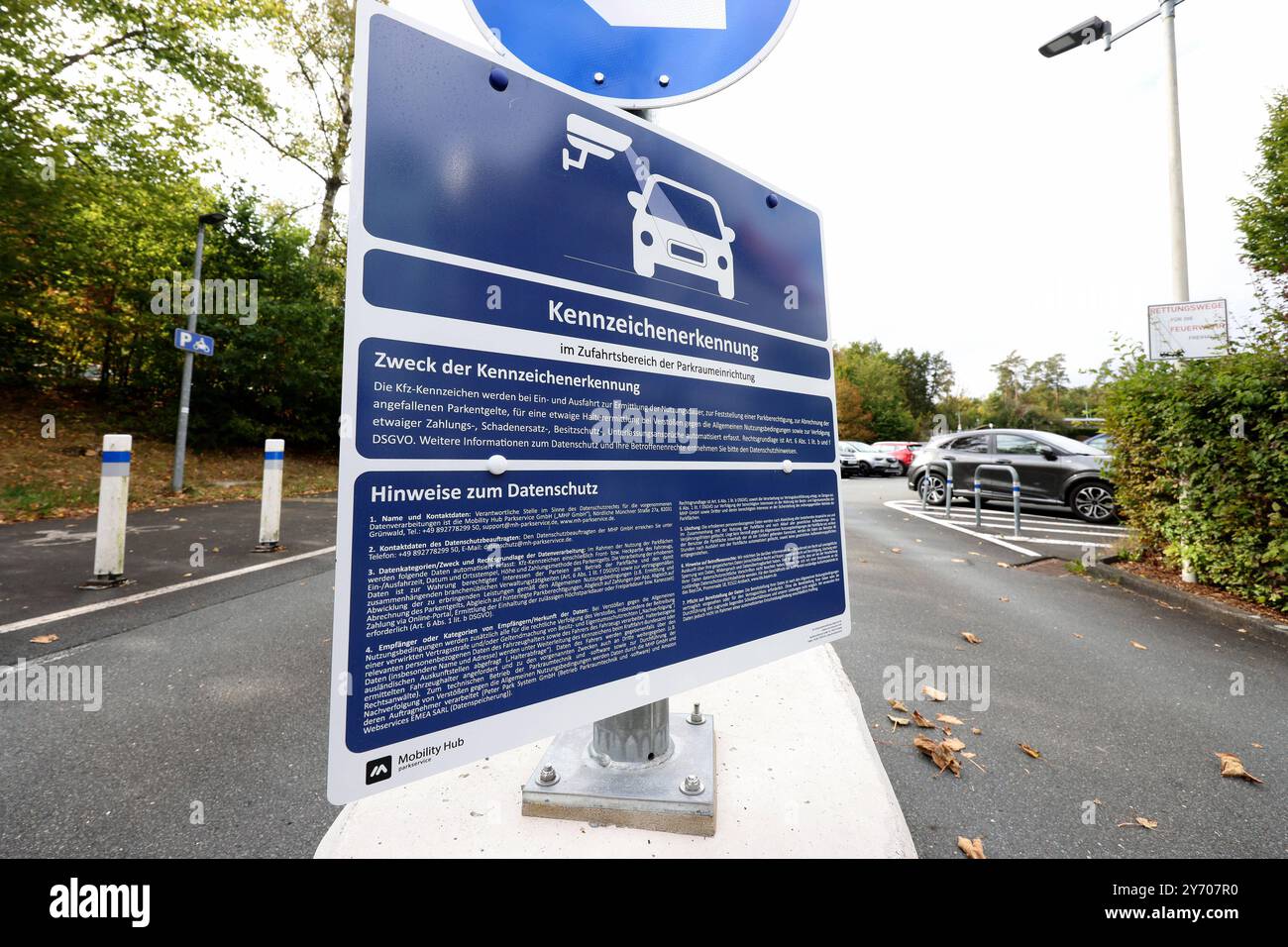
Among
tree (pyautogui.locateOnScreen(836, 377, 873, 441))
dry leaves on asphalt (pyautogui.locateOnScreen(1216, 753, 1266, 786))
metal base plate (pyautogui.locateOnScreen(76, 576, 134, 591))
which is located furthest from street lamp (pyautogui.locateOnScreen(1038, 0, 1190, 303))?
tree (pyautogui.locateOnScreen(836, 377, 873, 441))

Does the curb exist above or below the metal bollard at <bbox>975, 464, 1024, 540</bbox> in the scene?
below

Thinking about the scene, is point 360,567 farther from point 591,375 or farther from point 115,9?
point 115,9

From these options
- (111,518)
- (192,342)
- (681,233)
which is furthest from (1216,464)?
(192,342)

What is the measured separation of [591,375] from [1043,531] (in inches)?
393

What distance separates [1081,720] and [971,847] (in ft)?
4.81

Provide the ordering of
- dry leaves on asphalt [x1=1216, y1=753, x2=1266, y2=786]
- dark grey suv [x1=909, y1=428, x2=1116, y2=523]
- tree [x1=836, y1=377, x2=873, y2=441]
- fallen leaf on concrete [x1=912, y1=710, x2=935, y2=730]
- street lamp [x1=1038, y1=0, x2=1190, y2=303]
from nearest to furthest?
dry leaves on asphalt [x1=1216, y1=753, x2=1266, y2=786] → fallen leaf on concrete [x1=912, y1=710, x2=935, y2=730] → street lamp [x1=1038, y1=0, x2=1190, y2=303] → dark grey suv [x1=909, y1=428, x2=1116, y2=523] → tree [x1=836, y1=377, x2=873, y2=441]

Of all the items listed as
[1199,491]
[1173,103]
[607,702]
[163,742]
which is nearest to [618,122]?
[607,702]

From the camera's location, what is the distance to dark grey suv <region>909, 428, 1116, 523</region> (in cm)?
948

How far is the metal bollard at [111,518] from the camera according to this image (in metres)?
4.53

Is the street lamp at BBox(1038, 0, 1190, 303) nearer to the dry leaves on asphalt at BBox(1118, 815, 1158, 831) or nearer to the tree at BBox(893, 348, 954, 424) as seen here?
the dry leaves on asphalt at BBox(1118, 815, 1158, 831)

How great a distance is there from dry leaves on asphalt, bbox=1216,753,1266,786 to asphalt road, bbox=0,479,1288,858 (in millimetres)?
43

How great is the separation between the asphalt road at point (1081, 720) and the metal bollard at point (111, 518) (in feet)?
19.4

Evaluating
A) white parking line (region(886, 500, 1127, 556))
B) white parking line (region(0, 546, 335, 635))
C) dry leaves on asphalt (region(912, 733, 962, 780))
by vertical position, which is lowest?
dry leaves on asphalt (region(912, 733, 962, 780))

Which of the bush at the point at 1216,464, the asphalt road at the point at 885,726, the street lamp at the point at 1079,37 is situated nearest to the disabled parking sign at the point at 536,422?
the asphalt road at the point at 885,726
